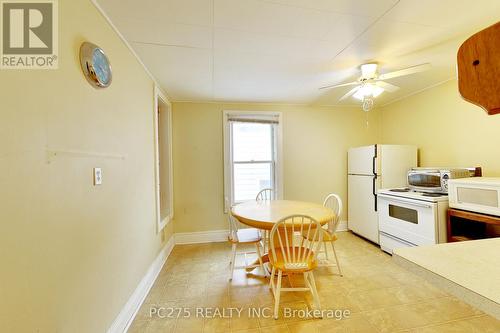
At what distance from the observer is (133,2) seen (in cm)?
138

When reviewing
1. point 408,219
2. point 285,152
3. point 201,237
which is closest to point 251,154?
point 285,152

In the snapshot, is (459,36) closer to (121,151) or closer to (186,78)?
(186,78)

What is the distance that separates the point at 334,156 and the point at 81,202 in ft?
12.3

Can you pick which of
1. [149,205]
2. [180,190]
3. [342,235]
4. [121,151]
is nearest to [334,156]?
[342,235]

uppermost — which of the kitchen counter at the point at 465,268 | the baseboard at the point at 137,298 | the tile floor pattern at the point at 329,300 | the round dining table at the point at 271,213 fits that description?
the kitchen counter at the point at 465,268

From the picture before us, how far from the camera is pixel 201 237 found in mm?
3537

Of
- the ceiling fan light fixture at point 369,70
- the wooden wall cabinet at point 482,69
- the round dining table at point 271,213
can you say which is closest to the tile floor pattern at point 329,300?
the round dining table at point 271,213

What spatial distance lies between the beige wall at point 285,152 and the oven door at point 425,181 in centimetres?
114

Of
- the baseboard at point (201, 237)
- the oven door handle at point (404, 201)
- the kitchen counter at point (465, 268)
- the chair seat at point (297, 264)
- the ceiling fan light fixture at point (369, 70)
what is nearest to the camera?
the kitchen counter at point (465, 268)

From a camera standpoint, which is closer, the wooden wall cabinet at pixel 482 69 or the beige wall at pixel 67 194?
the wooden wall cabinet at pixel 482 69

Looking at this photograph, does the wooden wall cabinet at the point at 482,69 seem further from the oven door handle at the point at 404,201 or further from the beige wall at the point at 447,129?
the oven door handle at the point at 404,201

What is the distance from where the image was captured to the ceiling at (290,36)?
146 centimetres

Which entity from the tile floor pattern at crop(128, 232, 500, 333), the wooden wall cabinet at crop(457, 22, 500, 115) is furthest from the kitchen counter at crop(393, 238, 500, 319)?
the tile floor pattern at crop(128, 232, 500, 333)

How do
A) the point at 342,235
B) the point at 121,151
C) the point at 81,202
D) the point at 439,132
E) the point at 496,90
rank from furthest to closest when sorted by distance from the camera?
the point at 342,235, the point at 439,132, the point at 121,151, the point at 81,202, the point at 496,90
